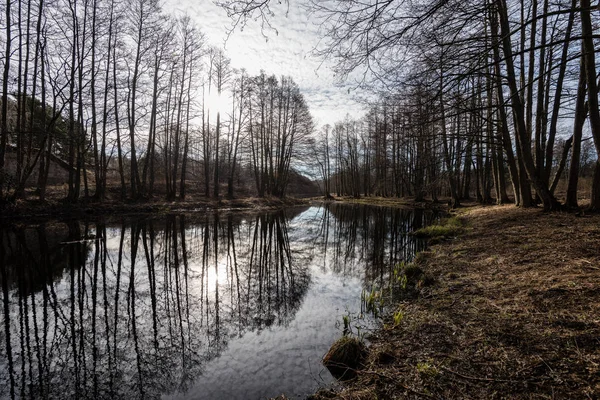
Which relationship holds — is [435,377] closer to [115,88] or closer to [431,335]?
[431,335]

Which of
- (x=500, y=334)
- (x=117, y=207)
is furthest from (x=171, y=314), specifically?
(x=117, y=207)

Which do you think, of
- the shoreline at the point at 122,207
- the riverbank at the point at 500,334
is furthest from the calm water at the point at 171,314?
the shoreline at the point at 122,207

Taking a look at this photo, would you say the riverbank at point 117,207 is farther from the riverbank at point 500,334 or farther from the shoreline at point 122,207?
the riverbank at point 500,334

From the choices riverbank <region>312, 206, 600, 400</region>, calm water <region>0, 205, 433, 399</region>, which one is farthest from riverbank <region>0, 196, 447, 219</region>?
riverbank <region>312, 206, 600, 400</region>

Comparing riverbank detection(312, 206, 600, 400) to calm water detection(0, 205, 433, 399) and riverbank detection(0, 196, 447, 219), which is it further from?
riverbank detection(0, 196, 447, 219)

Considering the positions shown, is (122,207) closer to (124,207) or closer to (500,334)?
(124,207)

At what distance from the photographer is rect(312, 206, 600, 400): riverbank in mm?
2322

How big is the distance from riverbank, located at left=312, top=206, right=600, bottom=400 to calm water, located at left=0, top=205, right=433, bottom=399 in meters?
0.82

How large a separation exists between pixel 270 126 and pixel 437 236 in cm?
2332

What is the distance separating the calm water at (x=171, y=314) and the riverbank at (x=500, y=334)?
824 mm

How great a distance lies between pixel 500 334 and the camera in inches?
120

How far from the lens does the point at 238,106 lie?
89.1 ft

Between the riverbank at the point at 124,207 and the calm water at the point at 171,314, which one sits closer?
the calm water at the point at 171,314

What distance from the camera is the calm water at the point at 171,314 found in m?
3.12
